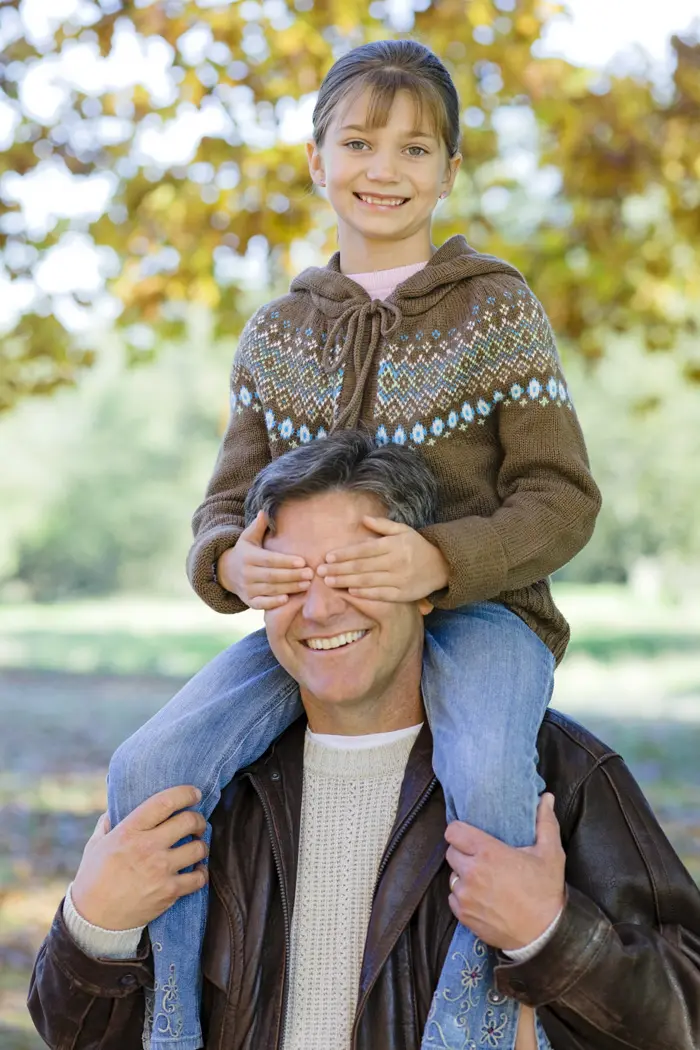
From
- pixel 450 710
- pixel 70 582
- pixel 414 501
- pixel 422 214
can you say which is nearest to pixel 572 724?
pixel 450 710

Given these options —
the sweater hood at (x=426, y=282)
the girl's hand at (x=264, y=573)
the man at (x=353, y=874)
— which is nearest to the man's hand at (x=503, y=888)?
the man at (x=353, y=874)

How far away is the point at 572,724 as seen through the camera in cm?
305

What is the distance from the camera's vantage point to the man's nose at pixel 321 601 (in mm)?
2848

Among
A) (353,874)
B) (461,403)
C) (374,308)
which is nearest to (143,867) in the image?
(353,874)

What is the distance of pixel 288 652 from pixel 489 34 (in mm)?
6430

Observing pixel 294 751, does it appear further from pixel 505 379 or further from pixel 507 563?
pixel 505 379

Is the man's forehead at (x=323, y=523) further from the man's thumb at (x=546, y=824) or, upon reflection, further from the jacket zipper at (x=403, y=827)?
the man's thumb at (x=546, y=824)

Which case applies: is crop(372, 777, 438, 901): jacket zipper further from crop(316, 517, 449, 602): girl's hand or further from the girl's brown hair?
the girl's brown hair

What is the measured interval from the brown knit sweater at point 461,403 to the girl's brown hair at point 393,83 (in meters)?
0.31

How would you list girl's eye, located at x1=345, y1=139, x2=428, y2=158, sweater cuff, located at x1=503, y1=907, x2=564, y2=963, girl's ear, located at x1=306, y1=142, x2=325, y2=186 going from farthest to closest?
1. girl's ear, located at x1=306, y1=142, x2=325, y2=186
2. girl's eye, located at x1=345, y1=139, x2=428, y2=158
3. sweater cuff, located at x1=503, y1=907, x2=564, y2=963

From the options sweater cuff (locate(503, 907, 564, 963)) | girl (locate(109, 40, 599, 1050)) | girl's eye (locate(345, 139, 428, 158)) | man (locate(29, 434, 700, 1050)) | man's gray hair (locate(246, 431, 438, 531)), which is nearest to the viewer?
sweater cuff (locate(503, 907, 564, 963))

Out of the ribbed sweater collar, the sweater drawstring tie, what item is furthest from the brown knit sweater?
the ribbed sweater collar

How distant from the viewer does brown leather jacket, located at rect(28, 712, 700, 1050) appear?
265cm

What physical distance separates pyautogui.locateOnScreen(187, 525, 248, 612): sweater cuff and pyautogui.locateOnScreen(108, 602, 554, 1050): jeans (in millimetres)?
120
